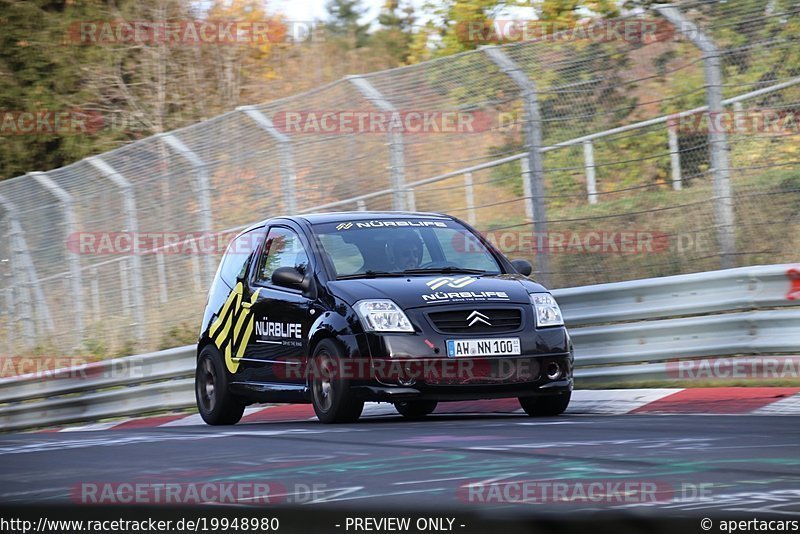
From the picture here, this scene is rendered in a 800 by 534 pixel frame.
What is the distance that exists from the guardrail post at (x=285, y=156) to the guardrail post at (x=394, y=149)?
58.9 inches

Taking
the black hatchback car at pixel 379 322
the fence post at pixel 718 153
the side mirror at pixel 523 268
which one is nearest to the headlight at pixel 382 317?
the black hatchback car at pixel 379 322

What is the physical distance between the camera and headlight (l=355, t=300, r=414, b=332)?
29.3 feet

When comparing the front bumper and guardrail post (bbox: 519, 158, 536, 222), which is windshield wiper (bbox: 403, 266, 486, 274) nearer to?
the front bumper

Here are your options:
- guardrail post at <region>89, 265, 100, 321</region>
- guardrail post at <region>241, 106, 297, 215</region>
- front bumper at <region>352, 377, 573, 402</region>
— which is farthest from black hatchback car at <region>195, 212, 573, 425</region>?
guardrail post at <region>89, 265, 100, 321</region>

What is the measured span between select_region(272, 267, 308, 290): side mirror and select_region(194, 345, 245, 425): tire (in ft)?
4.86

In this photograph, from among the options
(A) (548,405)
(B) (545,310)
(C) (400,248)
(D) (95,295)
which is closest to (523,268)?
(B) (545,310)

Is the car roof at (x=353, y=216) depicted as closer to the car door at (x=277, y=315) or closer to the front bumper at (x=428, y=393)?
the car door at (x=277, y=315)

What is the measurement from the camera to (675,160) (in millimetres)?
10766

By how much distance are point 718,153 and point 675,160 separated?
527mm

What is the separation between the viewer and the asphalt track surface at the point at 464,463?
4540mm

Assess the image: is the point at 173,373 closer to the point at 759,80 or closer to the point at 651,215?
the point at 651,215

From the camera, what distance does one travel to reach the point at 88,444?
8242 millimetres

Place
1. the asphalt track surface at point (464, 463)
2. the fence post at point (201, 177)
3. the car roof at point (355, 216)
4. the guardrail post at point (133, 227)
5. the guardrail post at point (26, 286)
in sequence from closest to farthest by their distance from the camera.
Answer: the asphalt track surface at point (464, 463), the car roof at point (355, 216), the fence post at point (201, 177), the guardrail post at point (133, 227), the guardrail post at point (26, 286)

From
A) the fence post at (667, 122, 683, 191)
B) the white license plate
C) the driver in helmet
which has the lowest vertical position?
the white license plate
